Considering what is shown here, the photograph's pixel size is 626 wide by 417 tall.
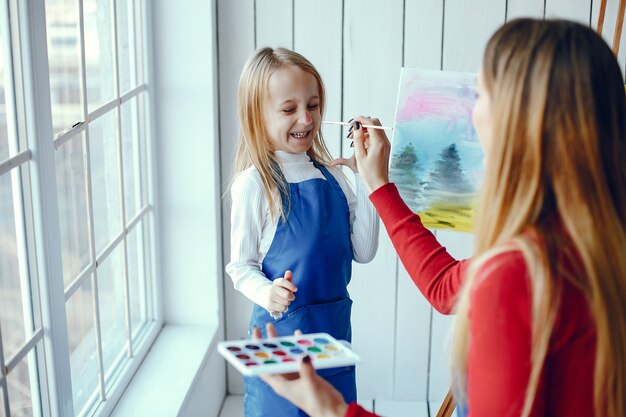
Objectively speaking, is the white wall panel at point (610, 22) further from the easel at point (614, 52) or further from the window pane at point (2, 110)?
the window pane at point (2, 110)

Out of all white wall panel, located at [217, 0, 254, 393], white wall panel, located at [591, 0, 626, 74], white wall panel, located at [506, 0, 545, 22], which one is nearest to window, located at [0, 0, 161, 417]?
white wall panel, located at [217, 0, 254, 393]

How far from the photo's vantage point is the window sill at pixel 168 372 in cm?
222

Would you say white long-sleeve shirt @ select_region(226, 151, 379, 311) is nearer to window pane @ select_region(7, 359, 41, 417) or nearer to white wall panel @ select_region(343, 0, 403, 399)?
window pane @ select_region(7, 359, 41, 417)

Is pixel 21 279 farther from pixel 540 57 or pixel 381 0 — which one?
pixel 381 0

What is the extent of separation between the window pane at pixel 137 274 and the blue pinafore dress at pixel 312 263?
75 centimetres

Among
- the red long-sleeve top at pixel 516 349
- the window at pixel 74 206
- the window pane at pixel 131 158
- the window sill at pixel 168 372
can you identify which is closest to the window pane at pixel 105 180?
the window at pixel 74 206

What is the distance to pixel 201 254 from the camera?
108 inches

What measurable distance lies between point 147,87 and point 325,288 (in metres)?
1.03

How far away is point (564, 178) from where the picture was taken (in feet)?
3.35

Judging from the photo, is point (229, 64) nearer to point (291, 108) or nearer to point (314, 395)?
point (291, 108)

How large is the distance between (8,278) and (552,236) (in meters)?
1.06

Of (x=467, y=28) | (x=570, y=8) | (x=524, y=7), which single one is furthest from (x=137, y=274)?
(x=570, y=8)

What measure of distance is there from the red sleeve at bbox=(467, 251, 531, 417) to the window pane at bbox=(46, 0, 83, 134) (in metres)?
1.15

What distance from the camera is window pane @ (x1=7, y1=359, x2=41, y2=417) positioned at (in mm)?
1610
